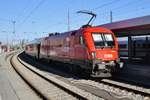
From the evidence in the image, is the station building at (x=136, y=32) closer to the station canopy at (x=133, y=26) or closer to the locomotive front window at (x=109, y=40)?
the station canopy at (x=133, y=26)

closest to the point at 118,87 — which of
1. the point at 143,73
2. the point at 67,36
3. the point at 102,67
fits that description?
the point at 102,67

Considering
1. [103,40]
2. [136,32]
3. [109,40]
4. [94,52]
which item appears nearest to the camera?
[94,52]

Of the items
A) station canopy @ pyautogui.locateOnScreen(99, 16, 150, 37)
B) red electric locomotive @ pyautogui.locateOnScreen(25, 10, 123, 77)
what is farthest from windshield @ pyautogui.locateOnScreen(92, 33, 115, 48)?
station canopy @ pyautogui.locateOnScreen(99, 16, 150, 37)

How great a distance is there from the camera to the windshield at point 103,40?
1780 cm

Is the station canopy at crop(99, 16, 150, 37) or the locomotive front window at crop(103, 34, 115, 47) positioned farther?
the station canopy at crop(99, 16, 150, 37)

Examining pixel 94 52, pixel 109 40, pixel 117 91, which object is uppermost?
pixel 109 40

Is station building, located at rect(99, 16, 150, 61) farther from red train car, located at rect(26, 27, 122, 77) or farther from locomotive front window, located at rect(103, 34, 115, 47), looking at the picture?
red train car, located at rect(26, 27, 122, 77)

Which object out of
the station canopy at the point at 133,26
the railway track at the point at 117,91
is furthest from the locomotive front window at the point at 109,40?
the station canopy at the point at 133,26

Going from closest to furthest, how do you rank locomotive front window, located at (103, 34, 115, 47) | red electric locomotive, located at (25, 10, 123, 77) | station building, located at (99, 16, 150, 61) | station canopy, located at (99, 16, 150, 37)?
1. red electric locomotive, located at (25, 10, 123, 77)
2. locomotive front window, located at (103, 34, 115, 47)
3. station canopy, located at (99, 16, 150, 37)
4. station building, located at (99, 16, 150, 61)

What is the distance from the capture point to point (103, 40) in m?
18.1

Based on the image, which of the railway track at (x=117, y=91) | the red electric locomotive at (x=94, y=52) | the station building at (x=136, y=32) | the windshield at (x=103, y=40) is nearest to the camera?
the railway track at (x=117, y=91)

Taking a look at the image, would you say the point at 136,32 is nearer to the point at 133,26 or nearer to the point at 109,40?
the point at 133,26

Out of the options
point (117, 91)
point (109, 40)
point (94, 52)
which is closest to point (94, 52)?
point (94, 52)

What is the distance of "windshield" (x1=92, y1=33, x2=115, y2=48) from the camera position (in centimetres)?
1780
